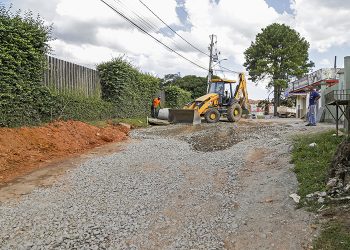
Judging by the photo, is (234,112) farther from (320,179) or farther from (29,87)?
(320,179)

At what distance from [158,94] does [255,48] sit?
98.7 feet

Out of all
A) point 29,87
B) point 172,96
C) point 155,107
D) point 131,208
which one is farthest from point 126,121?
point 131,208

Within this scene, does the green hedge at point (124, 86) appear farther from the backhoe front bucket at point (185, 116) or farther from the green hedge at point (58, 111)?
the backhoe front bucket at point (185, 116)

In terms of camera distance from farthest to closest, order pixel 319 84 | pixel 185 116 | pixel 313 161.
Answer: pixel 319 84 < pixel 185 116 < pixel 313 161

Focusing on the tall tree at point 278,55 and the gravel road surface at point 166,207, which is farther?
the tall tree at point 278,55

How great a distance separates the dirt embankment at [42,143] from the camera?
32.0 feet

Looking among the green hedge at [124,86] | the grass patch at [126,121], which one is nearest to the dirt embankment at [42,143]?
the grass patch at [126,121]

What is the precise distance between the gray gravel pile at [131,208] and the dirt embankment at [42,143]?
156 cm

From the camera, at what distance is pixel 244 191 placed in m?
7.82

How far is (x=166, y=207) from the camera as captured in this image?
692cm

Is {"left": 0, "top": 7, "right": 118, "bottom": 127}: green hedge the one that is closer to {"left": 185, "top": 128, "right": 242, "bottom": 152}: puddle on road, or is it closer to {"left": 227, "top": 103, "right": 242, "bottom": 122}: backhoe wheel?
{"left": 185, "top": 128, "right": 242, "bottom": 152}: puddle on road

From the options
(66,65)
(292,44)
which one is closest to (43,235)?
(66,65)

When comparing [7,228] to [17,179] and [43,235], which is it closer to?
[43,235]

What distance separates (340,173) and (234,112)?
51.5 ft
